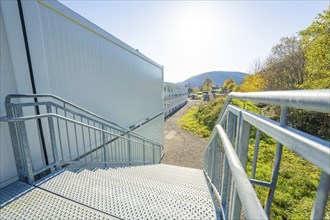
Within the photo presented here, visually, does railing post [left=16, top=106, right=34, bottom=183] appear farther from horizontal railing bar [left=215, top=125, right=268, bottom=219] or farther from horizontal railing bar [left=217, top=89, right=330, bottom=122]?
horizontal railing bar [left=217, top=89, right=330, bottom=122]

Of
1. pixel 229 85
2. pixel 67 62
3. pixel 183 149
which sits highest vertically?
pixel 67 62

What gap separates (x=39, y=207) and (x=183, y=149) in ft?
30.8

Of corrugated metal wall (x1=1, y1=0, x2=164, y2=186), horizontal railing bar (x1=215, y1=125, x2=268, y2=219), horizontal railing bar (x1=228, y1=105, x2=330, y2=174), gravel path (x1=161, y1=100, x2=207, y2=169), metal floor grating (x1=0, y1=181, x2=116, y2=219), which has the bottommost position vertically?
gravel path (x1=161, y1=100, x2=207, y2=169)

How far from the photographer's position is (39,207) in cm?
157

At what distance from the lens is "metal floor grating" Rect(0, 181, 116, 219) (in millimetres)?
1489

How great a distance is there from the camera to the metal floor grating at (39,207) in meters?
1.49

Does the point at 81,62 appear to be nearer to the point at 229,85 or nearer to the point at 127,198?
the point at 127,198

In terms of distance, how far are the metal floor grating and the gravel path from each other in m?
7.37

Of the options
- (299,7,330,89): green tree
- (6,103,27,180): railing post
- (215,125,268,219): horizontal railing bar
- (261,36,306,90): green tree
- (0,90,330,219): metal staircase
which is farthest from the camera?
(261,36,306,90): green tree

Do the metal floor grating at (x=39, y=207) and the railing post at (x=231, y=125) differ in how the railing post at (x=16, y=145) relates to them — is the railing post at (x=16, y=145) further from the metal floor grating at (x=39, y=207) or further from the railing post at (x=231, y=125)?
the railing post at (x=231, y=125)

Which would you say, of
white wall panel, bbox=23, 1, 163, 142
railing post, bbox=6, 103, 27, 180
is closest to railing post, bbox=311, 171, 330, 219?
railing post, bbox=6, 103, 27, 180

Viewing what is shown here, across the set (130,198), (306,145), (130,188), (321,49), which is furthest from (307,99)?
(321,49)

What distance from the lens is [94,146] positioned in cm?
376

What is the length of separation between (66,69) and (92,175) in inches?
79.9
